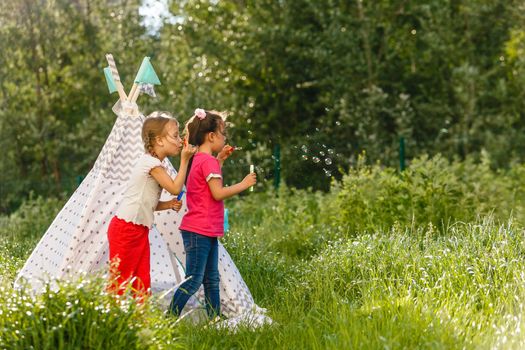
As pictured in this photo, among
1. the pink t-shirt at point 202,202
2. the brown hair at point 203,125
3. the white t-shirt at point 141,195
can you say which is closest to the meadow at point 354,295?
the white t-shirt at point 141,195

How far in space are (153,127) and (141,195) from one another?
410 millimetres

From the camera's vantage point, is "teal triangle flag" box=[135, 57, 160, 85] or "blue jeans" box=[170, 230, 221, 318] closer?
"blue jeans" box=[170, 230, 221, 318]

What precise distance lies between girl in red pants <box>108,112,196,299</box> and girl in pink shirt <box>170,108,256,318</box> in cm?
14

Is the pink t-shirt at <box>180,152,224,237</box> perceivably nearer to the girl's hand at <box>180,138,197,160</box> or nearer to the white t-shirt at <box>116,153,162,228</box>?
the girl's hand at <box>180,138,197,160</box>

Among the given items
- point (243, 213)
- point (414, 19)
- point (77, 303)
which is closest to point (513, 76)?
point (414, 19)

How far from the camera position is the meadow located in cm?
365

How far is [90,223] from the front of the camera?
17.5 feet

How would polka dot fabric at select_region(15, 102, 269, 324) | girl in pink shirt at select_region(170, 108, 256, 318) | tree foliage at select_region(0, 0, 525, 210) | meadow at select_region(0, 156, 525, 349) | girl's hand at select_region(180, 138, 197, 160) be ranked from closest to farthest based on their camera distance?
1. meadow at select_region(0, 156, 525, 349)
2. girl's hand at select_region(180, 138, 197, 160)
3. girl in pink shirt at select_region(170, 108, 256, 318)
4. polka dot fabric at select_region(15, 102, 269, 324)
5. tree foliage at select_region(0, 0, 525, 210)

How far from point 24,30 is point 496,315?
9524 mm

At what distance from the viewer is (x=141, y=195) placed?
16.0ft

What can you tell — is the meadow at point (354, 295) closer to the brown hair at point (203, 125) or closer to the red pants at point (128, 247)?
the red pants at point (128, 247)

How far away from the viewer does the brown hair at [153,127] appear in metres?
4.93

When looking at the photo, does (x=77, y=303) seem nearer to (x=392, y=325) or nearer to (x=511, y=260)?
(x=392, y=325)

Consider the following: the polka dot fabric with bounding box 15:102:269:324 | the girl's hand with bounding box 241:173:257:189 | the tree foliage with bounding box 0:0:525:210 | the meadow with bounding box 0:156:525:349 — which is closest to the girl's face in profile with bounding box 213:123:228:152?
the girl's hand with bounding box 241:173:257:189
